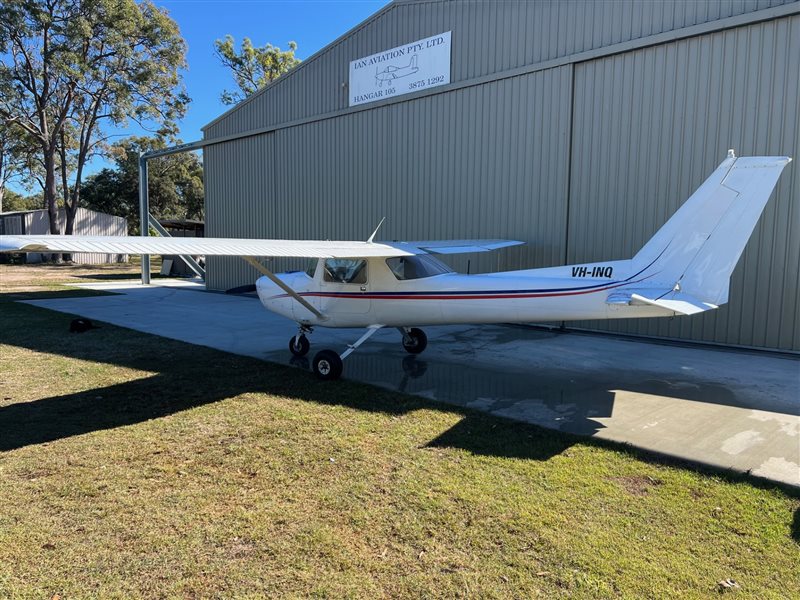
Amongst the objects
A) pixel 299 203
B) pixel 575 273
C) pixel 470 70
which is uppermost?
pixel 470 70

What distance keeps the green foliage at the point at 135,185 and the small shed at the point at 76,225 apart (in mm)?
8372

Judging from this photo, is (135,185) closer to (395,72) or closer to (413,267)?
(395,72)

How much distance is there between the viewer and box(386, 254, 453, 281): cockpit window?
→ 26.3 feet

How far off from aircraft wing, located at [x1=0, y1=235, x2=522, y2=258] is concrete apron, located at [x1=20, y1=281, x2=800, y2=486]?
2.05m

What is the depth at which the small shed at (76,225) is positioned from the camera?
43.1m

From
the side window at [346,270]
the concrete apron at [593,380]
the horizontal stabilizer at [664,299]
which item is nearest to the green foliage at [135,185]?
the concrete apron at [593,380]

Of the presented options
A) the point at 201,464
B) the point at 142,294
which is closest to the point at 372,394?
the point at 201,464

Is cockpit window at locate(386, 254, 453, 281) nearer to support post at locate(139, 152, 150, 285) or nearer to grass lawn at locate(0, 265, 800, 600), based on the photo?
grass lawn at locate(0, 265, 800, 600)

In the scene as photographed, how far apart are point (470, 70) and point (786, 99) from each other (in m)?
7.68

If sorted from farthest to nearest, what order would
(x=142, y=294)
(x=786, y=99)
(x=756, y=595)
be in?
(x=142, y=294) < (x=786, y=99) < (x=756, y=595)

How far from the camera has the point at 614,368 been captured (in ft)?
28.7

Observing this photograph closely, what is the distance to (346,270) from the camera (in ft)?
27.6

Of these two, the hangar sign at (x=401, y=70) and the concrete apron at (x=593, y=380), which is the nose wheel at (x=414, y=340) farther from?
the hangar sign at (x=401, y=70)

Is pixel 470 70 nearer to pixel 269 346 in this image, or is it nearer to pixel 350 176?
pixel 350 176
